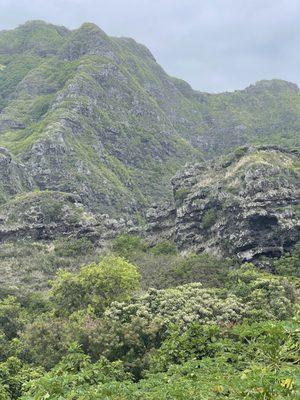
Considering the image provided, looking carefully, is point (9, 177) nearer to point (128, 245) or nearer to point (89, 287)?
point (128, 245)

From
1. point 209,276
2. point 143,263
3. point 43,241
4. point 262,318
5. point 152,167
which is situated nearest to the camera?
point 262,318

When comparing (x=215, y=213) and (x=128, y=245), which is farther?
(x=128, y=245)

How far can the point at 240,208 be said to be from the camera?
292 ft

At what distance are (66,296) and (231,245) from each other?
36683 mm

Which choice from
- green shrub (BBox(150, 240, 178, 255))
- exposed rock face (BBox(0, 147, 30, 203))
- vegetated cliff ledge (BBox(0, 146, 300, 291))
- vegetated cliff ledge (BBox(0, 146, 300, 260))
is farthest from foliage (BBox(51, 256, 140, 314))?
exposed rock face (BBox(0, 147, 30, 203))

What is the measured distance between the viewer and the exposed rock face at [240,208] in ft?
274

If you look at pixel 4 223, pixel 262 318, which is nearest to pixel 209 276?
pixel 262 318

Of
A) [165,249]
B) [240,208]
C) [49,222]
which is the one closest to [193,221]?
[165,249]

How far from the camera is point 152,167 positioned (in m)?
194

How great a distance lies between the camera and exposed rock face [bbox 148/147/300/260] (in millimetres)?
83500

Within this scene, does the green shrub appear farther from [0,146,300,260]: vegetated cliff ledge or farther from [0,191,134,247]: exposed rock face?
[0,191,134,247]: exposed rock face

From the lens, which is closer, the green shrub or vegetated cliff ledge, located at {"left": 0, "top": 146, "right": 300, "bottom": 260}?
vegetated cliff ledge, located at {"left": 0, "top": 146, "right": 300, "bottom": 260}

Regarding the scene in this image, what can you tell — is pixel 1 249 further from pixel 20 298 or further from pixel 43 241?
pixel 20 298

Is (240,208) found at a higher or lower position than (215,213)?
higher
